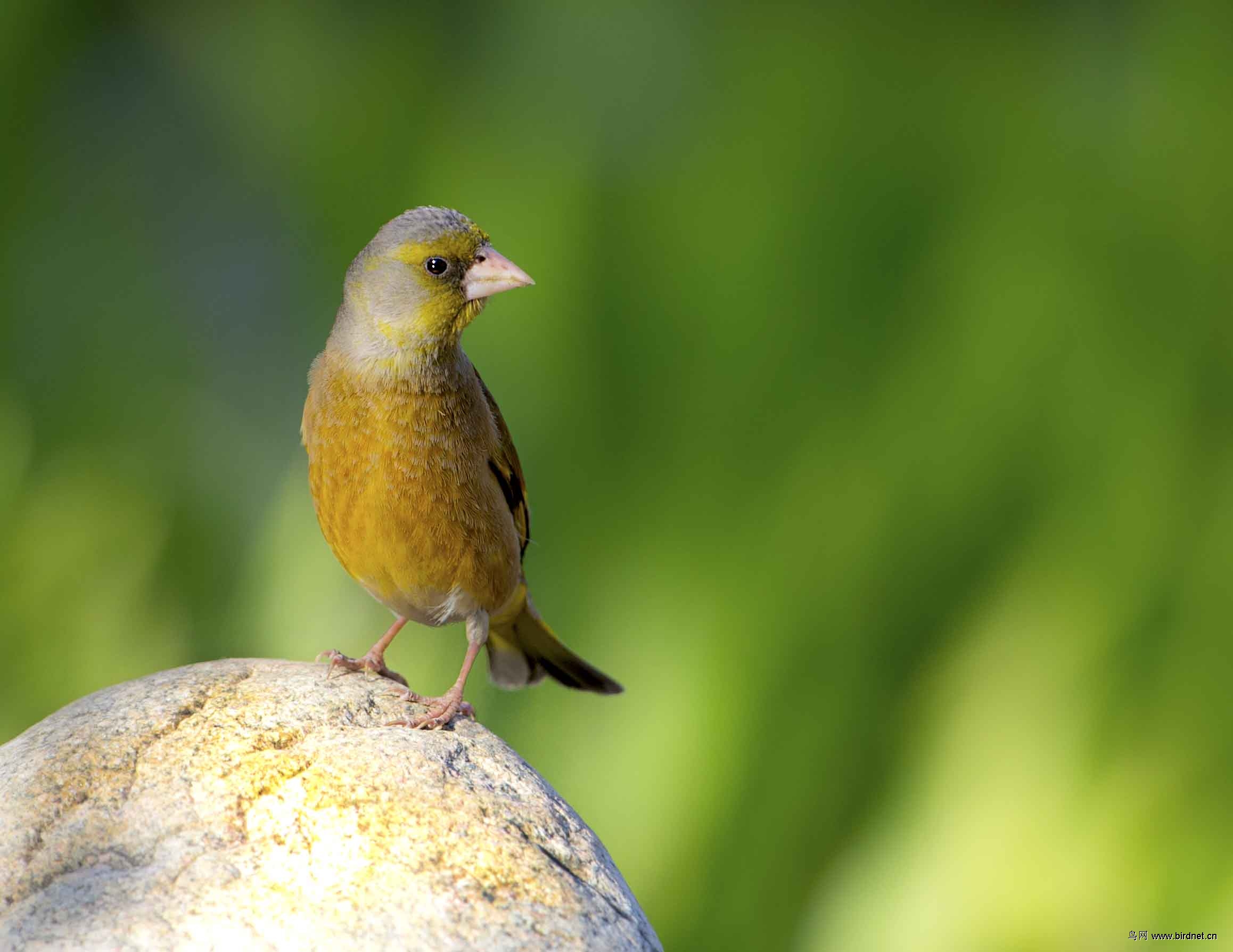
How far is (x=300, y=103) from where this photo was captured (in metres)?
5.52

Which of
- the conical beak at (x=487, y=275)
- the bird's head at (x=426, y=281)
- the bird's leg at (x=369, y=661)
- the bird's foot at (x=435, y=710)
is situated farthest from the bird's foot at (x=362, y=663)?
the conical beak at (x=487, y=275)

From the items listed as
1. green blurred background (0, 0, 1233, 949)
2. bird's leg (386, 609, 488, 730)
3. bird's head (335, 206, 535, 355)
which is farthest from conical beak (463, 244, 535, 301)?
green blurred background (0, 0, 1233, 949)

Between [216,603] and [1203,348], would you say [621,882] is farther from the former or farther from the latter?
[1203,348]

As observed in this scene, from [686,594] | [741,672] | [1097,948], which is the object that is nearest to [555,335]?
[686,594]

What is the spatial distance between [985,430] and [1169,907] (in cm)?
188

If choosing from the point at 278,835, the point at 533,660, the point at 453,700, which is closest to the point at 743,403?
the point at 533,660

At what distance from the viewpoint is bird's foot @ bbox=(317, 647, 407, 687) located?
299 centimetres

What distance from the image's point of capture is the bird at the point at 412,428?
9.16 feet

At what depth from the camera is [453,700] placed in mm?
2797

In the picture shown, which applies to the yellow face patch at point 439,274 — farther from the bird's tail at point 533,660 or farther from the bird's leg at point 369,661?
the bird's tail at point 533,660

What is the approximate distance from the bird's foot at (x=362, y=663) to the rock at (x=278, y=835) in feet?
0.81

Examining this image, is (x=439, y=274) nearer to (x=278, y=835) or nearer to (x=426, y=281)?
(x=426, y=281)

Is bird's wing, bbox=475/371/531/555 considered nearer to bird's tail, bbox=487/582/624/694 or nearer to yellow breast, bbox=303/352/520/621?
yellow breast, bbox=303/352/520/621

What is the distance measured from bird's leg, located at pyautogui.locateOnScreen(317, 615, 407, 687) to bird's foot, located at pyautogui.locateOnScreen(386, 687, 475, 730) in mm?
116
